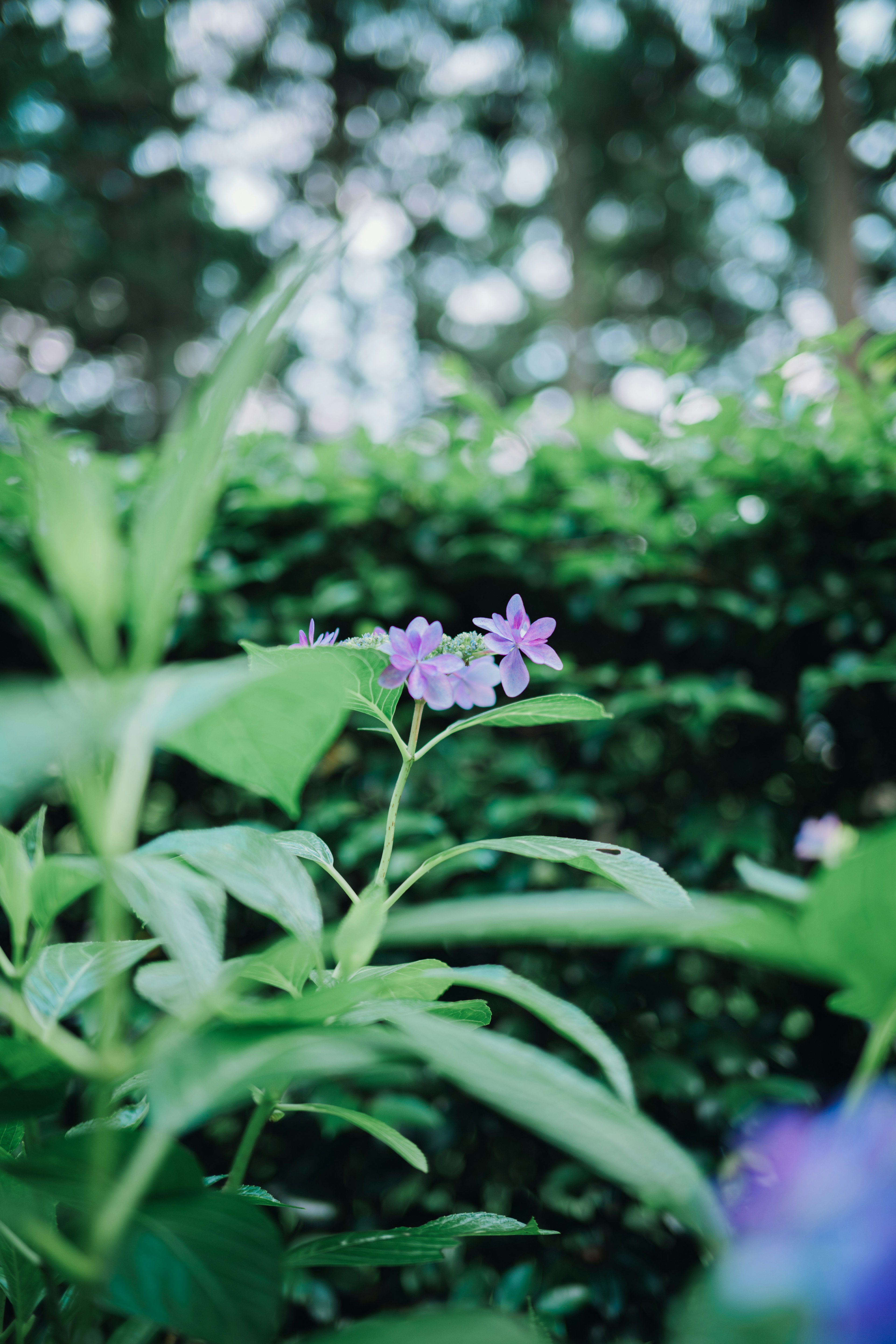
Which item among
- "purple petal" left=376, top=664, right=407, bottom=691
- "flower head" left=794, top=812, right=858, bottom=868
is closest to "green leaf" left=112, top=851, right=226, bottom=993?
"purple petal" left=376, top=664, right=407, bottom=691

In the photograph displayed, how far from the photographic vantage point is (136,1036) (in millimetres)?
1500

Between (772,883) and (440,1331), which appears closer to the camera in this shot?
(440,1331)

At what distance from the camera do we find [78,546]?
408 millimetres

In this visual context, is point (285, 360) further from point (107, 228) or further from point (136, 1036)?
point (136, 1036)

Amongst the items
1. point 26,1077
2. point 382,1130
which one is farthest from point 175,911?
point 382,1130

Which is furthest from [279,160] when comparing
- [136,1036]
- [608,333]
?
[136,1036]

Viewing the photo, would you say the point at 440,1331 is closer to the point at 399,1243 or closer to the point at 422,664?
the point at 399,1243

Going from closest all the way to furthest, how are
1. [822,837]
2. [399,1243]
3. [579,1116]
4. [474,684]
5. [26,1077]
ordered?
[579,1116], [26,1077], [399,1243], [474,684], [822,837]

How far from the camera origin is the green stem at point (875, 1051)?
15.5 inches

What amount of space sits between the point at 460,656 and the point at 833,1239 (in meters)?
0.51

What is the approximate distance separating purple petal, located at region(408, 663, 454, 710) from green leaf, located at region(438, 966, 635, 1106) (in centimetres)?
23

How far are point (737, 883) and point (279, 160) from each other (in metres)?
11.4

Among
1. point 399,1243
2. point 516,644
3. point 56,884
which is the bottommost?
point 399,1243

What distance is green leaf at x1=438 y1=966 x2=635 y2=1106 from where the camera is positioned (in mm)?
387
